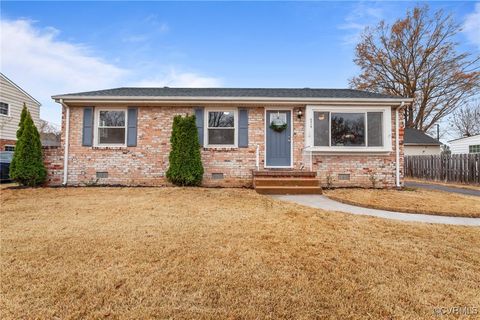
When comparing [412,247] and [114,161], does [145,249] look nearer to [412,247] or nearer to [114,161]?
[412,247]

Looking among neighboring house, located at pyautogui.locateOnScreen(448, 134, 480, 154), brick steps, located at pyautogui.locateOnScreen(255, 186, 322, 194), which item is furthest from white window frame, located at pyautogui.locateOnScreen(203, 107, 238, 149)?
neighboring house, located at pyautogui.locateOnScreen(448, 134, 480, 154)

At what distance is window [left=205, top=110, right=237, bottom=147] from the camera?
26.2 feet

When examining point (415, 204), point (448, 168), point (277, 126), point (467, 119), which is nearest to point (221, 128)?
point (277, 126)

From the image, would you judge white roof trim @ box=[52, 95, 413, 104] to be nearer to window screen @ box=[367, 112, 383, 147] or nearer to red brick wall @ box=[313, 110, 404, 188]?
window screen @ box=[367, 112, 383, 147]

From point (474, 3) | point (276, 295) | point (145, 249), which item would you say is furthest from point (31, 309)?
point (474, 3)

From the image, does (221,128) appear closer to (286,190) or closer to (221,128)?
(221,128)

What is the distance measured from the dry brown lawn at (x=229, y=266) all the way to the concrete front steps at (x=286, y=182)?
94.5 inches

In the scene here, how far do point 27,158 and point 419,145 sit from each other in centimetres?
2188

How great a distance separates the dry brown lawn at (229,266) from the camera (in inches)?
66.0

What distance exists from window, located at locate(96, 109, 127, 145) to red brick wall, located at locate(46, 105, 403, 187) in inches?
12.1

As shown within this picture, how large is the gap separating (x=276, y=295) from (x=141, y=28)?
12.5 meters

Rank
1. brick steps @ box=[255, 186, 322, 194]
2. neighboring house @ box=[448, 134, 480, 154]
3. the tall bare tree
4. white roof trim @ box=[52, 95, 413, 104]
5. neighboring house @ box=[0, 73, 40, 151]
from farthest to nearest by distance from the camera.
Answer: the tall bare tree
neighboring house @ box=[448, 134, 480, 154]
neighboring house @ box=[0, 73, 40, 151]
white roof trim @ box=[52, 95, 413, 104]
brick steps @ box=[255, 186, 322, 194]

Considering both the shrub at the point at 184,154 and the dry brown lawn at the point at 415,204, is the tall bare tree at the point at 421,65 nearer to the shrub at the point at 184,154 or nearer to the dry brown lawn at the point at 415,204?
the dry brown lawn at the point at 415,204

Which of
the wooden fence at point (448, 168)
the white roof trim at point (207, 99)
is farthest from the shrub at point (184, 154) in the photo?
the wooden fence at point (448, 168)
